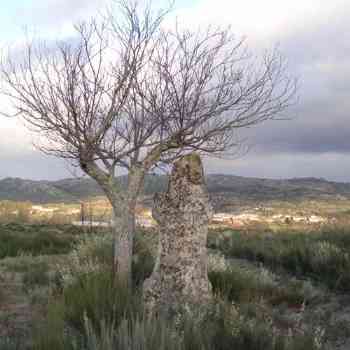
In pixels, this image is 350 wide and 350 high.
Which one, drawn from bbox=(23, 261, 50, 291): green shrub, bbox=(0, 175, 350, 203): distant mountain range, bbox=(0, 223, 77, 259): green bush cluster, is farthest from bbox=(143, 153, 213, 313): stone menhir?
bbox=(0, 175, 350, 203): distant mountain range

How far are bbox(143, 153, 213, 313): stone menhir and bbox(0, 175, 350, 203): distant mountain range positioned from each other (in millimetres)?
87528

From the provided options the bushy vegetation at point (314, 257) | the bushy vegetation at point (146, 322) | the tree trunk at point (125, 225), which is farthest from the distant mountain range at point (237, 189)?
the tree trunk at point (125, 225)

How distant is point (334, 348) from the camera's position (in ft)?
19.3

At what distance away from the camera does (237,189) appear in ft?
372

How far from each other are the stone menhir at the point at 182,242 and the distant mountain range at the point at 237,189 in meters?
87.5

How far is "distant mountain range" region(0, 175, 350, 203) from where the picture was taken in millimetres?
107375

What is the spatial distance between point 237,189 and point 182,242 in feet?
353

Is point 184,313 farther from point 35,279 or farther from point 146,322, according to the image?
point 35,279

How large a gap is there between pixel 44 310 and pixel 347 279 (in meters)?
5.34

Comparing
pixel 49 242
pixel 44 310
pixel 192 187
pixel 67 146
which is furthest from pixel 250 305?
pixel 49 242

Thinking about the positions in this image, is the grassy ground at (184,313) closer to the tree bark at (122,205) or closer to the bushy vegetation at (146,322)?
the bushy vegetation at (146,322)

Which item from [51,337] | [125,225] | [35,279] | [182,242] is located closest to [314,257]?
[125,225]

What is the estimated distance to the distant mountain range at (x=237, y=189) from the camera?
10738cm

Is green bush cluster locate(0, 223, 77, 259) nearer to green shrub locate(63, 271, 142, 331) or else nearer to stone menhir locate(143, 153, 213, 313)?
green shrub locate(63, 271, 142, 331)
